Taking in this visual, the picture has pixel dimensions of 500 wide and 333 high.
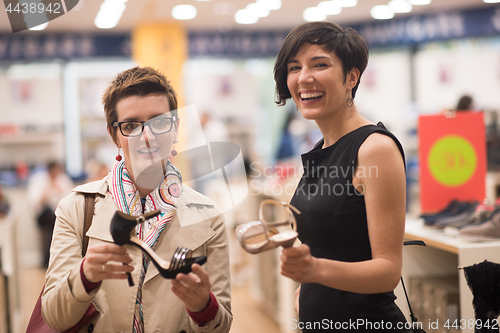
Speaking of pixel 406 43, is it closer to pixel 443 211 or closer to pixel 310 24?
pixel 443 211

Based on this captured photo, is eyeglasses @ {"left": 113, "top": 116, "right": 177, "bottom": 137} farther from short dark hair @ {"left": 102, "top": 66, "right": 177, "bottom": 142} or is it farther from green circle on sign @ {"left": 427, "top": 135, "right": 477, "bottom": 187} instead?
green circle on sign @ {"left": 427, "top": 135, "right": 477, "bottom": 187}

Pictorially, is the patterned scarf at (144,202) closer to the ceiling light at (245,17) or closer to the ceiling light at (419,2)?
the ceiling light at (245,17)

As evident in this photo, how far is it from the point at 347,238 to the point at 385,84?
8088 millimetres

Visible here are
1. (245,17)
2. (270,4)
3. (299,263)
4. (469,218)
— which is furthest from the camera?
(245,17)

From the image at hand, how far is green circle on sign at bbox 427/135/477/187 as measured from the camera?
2.66 metres

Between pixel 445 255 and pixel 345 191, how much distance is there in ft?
5.56

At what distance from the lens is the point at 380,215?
3.64 ft

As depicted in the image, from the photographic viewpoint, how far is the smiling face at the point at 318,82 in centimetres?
121

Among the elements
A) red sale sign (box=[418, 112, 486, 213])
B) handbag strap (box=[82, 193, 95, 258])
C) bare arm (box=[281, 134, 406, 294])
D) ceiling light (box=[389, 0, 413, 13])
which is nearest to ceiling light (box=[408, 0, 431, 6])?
ceiling light (box=[389, 0, 413, 13])

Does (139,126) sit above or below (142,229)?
above

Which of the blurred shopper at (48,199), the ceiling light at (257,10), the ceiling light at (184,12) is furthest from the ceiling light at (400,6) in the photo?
the blurred shopper at (48,199)

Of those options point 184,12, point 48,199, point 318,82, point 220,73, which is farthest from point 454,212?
point 220,73

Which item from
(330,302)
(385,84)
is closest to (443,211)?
(330,302)

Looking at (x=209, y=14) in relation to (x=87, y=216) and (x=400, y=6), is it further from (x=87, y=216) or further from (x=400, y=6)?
(x=87, y=216)
